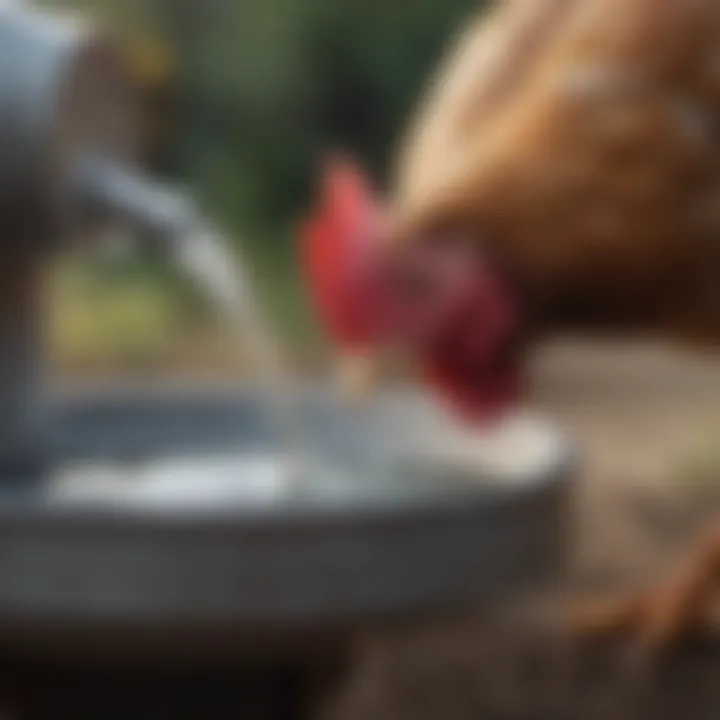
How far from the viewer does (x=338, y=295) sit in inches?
40.1

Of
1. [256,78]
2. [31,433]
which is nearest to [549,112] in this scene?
[31,433]

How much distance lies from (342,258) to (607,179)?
0.49 ft

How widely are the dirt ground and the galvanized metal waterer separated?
0.76ft

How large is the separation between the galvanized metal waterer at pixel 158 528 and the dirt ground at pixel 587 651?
0.76ft

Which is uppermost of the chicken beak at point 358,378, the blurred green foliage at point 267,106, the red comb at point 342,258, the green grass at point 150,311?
the blurred green foliage at point 267,106

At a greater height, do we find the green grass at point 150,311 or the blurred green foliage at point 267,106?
the blurred green foliage at point 267,106

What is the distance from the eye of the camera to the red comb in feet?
3.33

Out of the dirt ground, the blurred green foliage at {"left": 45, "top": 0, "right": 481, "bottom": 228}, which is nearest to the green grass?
the blurred green foliage at {"left": 45, "top": 0, "right": 481, "bottom": 228}

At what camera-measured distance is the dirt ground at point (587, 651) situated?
1.43 metres

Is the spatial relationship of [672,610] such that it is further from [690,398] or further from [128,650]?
[690,398]

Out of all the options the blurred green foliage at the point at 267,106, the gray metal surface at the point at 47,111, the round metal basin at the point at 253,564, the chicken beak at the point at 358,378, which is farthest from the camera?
the blurred green foliage at the point at 267,106

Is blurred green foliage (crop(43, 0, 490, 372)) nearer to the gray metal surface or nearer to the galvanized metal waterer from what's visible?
the galvanized metal waterer

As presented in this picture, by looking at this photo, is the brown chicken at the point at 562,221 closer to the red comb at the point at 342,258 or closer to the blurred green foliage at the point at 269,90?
the red comb at the point at 342,258

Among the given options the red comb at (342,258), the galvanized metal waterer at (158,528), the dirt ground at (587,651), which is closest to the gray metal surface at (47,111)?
the galvanized metal waterer at (158,528)
